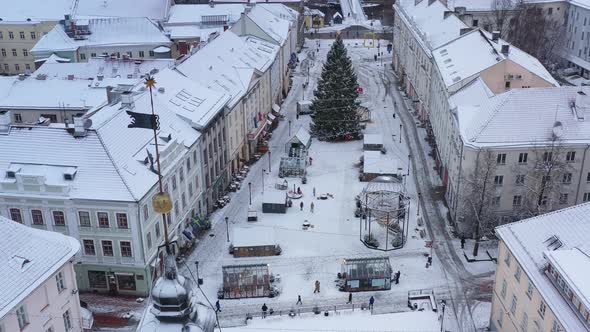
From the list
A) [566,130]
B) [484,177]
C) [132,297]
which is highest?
[566,130]

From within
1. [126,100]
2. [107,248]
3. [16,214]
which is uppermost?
[126,100]

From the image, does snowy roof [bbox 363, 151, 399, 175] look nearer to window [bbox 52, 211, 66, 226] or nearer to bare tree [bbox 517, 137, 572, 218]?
bare tree [bbox 517, 137, 572, 218]

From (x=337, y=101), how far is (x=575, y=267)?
2077 inches

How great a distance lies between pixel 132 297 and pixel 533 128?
129 ft

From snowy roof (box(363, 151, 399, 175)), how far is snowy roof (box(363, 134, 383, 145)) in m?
4.50

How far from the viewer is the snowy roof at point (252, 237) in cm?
5922

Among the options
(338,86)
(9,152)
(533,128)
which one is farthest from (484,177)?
(9,152)

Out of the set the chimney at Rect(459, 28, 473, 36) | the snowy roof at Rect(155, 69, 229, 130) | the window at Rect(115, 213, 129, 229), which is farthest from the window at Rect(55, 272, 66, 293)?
the chimney at Rect(459, 28, 473, 36)

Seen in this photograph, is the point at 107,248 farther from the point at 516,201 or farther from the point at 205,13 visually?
the point at 205,13

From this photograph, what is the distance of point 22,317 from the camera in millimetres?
37344

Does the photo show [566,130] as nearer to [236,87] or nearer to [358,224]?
[358,224]

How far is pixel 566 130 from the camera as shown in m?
59.7

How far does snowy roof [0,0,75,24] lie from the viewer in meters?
116

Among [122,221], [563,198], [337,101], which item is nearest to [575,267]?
[563,198]
